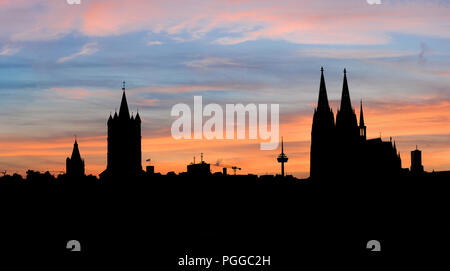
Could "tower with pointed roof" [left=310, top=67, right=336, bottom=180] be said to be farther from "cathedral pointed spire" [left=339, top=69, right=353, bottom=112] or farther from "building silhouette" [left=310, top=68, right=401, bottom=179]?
"cathedral pointed spire" [left=339, top=69, right=353, bottom=112]

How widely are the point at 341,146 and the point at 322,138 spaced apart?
13.5ft

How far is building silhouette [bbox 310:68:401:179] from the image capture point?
159125 millimetres

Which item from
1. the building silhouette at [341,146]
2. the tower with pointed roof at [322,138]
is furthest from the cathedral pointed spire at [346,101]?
the tower with pointed roof at [322,138]

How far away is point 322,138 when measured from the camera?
159 m

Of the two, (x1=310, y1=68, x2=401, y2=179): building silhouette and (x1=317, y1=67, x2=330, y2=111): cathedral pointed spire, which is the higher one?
(x1=317, y1=67, x2=330, y2=111): cathedral pointed spire

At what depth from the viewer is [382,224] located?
456 feet

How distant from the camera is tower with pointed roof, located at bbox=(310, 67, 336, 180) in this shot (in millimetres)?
158887

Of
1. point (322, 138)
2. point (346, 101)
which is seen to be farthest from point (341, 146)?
point (346, 101)

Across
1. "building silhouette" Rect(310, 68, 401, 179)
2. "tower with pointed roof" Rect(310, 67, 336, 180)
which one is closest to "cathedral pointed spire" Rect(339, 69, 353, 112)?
"building silhouette" Rect(310, 68, 401, 179)

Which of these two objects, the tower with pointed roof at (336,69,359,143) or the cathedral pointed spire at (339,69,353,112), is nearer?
the tower with pointed roof at (336,69,359,143)

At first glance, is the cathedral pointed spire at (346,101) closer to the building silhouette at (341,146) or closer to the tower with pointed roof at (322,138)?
the building silhouette at (341,146)

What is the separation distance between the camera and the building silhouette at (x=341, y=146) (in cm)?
15912

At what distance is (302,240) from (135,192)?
55926 mm

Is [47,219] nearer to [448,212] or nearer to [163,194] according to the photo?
[163,194]
